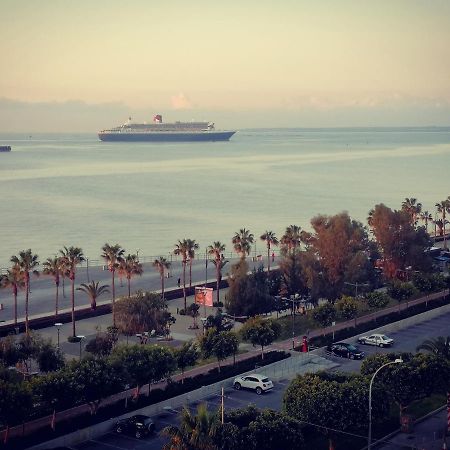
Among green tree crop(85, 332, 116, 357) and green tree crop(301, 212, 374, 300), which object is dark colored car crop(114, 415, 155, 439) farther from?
green tree crop(301, 212, 374, 300)

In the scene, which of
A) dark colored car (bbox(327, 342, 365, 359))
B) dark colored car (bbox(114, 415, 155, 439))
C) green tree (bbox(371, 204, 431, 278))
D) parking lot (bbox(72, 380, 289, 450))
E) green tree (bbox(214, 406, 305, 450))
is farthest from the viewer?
green tree (bbox(371, 204, 431, 278))

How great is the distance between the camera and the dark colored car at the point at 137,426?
1089 inches

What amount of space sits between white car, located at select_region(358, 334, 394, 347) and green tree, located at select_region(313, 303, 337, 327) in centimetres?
215

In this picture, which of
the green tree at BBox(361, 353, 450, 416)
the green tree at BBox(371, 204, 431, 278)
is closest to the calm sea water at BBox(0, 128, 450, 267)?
the green tree at BBox(371, 204, 431, 278)

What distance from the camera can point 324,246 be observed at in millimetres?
51344

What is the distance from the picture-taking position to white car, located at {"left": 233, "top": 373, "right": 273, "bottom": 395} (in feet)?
107

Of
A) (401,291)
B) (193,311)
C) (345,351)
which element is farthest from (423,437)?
(401,291)

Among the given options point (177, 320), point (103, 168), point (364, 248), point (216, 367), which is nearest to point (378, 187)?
point (103, 168)

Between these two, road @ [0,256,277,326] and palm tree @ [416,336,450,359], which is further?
road @ [0,256,277,326]

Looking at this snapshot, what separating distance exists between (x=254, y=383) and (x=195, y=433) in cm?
1118

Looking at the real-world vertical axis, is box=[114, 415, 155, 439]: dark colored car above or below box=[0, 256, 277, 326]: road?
above

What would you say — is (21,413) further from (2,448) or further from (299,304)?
(299,304)

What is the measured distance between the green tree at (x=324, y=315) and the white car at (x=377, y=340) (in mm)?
2146

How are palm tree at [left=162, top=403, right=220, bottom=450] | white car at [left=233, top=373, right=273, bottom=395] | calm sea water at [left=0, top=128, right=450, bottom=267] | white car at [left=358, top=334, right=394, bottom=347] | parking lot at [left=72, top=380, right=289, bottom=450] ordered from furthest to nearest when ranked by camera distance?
calm sea water at [left=0, top=128, right=450, bottom=267] → white car at [left=358, top=334, right=394, bottom=347] → white car at [left=233, top=373, right=273, bottom=395] → parking lot at [left=72, top=380, right=289, bottom=450] → palm tree at [left=162, top=403, right=220, bottom=450]
